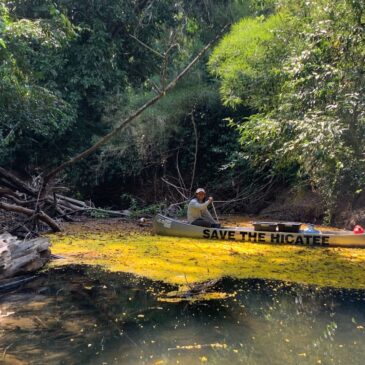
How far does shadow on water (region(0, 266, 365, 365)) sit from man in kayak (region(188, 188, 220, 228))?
11.3 feet

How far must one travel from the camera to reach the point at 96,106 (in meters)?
15.1

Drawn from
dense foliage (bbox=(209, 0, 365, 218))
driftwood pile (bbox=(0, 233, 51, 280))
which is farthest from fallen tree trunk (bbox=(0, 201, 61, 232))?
dense foliage (bbox=(209, 0, 365, 218))

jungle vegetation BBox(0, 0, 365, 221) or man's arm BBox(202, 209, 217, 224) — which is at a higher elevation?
jungle vegetation BBox(0, 0, 365, 221)

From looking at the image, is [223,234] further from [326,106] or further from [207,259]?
[326,106]

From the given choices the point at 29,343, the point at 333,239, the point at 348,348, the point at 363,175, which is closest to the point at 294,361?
the point at 348,348

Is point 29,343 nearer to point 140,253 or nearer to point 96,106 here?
point 140,253

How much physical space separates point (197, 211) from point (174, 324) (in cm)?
519

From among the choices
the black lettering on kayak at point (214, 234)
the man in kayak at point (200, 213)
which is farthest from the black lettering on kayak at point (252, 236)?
the man in kayak at point (200, 213)

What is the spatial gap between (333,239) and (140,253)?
11.1 ft

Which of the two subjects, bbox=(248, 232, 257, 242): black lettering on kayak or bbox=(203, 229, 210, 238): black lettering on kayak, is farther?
bbox=(203, 229, 210, 238): black lettering on kayak

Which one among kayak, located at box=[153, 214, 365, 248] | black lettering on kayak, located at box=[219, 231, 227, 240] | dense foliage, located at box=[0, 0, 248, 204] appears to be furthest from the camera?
dense foliage, located at box=[0, 0, 248, 204]

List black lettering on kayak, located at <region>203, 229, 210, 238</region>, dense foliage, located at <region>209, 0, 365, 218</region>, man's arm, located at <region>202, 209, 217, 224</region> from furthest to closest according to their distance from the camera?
man's arm, located at <region>202, 209, 217, 224</region>
black lettering on kayak, located at <region>203, 229, 210, 238</region>
dense foliage, located at <region>209, 0, 365, 218</region>

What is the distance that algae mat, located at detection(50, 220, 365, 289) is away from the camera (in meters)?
6.57

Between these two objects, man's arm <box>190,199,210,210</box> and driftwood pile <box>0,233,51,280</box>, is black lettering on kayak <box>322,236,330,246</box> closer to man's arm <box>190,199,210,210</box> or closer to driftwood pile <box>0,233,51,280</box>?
man's arm <box>190,199,210,210</box>
